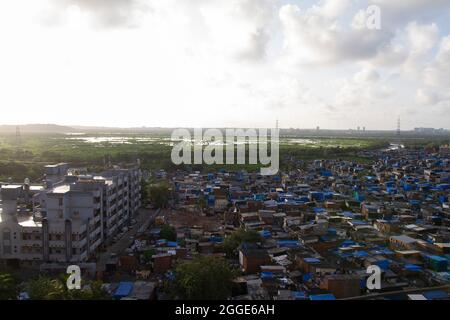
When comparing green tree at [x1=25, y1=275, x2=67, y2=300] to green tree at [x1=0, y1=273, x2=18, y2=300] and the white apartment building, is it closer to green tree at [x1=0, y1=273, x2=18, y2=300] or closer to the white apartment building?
green tree at [x1=0, y1=273, x2=18, y2=300]

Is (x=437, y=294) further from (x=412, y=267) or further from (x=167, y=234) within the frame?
(x=167, y=234)

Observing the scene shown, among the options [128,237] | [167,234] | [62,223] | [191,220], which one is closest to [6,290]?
[62,223]

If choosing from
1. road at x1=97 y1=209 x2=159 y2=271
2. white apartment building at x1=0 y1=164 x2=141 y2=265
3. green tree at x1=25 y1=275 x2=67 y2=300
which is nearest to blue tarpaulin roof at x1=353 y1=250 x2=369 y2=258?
road at x1=97 y1=209 x2=159 y2=271

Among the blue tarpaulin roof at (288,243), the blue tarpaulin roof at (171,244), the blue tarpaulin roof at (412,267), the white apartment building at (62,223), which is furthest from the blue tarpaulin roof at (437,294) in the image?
the white apartment building at (62,223)

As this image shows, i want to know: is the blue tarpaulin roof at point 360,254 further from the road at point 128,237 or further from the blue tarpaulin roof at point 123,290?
the road at point 128,237

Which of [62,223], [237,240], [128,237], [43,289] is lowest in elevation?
[128,237]

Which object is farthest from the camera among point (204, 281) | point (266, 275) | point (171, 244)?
point (171, 244)

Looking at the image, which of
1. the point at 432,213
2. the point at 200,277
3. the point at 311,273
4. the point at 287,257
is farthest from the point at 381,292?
the point at 432,213
